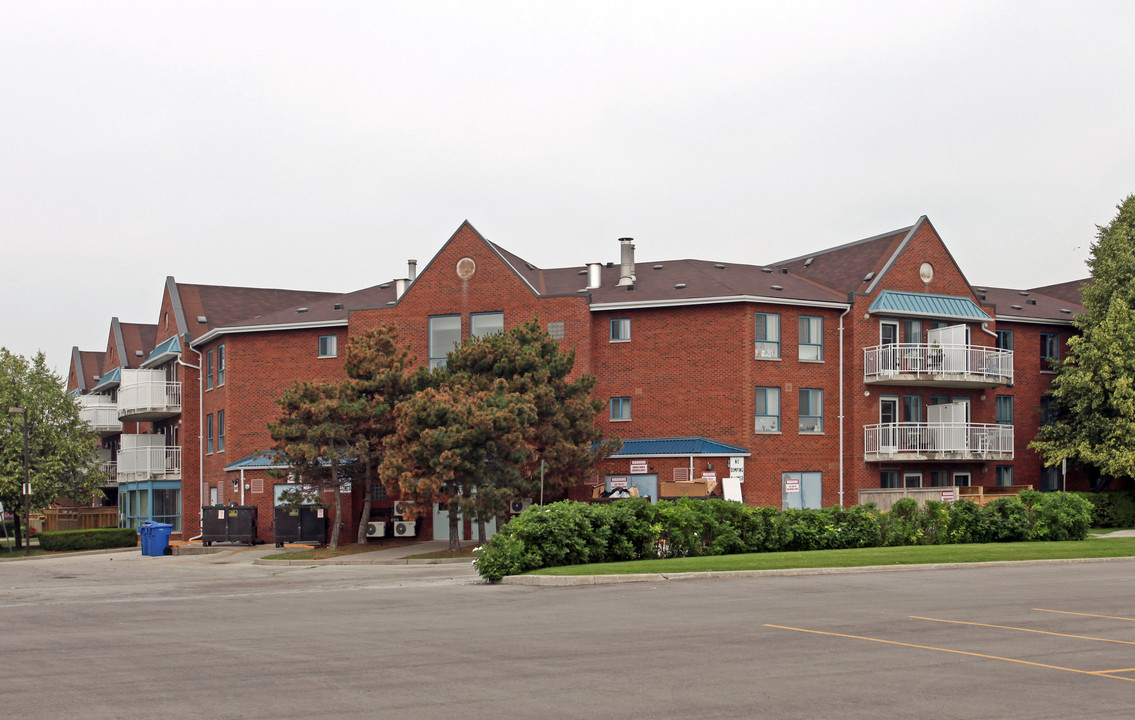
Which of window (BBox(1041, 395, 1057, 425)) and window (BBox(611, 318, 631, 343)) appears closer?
window (BBox(611, 318, 631, 343))

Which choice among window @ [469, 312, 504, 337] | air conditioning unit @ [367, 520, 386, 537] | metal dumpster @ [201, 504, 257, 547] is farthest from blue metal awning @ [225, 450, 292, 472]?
window @ [469, 312, 504, 337]

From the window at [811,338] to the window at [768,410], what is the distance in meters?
1.83

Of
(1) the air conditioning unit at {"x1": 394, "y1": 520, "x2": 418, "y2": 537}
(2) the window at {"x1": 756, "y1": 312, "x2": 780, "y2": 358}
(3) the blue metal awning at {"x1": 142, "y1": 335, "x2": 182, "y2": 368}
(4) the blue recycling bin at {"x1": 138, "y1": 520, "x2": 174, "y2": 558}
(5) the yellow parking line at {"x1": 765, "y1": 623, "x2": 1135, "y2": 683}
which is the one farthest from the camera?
(3) the blue metal awning at {"x1": 142, "y1": 335, "x2": 182, "y2": 368}

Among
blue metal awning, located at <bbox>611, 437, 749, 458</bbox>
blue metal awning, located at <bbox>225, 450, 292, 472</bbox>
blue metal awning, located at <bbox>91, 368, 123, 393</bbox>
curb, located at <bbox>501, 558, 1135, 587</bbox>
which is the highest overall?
blue metal awning, located at <bbox>91, 368, 123, 393</bbox>

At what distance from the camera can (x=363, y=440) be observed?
115 ft

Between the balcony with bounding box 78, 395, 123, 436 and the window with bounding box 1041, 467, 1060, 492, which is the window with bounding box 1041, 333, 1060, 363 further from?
the balcony with bounding box 78, 395, 123, 436

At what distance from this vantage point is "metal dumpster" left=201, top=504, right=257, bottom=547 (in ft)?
134

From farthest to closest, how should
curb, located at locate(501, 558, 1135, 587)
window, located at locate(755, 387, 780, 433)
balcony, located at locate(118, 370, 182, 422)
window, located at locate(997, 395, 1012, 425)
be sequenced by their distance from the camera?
1. balcony, located at locate(118, 370, 182, 422)
2. window, located at locate(997, 395, 1012, 425)
3. window, located at locate(755, 387, 780, 433)
4. curb, located at locate(501, 558, 1135, 587)

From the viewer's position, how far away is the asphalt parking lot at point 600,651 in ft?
30.7

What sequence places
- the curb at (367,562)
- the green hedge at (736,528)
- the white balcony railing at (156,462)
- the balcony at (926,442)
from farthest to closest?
1. the white balcony railing at (156,462)
2. the balcony at (926,442)
3. the curb at (367,562)
4. the green hedge at (736,528)

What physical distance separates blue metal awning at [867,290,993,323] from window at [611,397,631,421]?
9.34 m

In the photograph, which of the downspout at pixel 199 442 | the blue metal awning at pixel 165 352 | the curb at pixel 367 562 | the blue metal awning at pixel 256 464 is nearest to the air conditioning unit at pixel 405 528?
A: the blue metal awning at pixel 256 464

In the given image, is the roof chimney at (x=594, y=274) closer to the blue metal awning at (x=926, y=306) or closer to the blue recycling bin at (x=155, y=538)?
the blue metal awning at (x=926, y=306)

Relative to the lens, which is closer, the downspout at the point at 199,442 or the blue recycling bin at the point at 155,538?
the blue recycling bin at the point at 155,538
